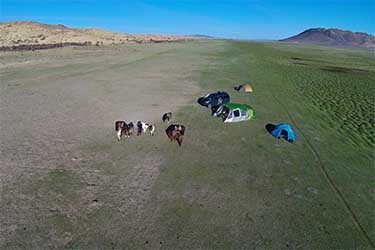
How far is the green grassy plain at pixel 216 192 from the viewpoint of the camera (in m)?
9.05

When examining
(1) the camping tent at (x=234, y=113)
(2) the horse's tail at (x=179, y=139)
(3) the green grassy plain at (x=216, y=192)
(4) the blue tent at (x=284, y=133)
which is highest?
(1) the camping tent at (x=234, y=113)

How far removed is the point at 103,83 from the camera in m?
32.6

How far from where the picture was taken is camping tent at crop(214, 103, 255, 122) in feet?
65.3

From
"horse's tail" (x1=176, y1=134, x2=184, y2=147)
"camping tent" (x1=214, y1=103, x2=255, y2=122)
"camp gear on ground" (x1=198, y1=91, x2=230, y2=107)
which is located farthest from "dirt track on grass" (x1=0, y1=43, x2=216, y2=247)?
"camping tent" (x1=214, y1=103, x2=255, y2=122)

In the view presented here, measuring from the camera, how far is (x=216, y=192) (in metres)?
11.5

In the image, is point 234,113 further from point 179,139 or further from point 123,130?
point 123,130

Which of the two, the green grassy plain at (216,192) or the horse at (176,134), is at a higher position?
the horse at (176,134)

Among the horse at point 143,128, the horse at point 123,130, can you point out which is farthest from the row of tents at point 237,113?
the horse at point 123,130

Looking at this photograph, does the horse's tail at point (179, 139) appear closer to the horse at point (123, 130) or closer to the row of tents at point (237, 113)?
the horse at point (123, 130)

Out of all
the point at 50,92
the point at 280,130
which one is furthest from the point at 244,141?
the point at 50,92

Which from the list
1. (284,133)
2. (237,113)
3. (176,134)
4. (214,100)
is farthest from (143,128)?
(284,133)

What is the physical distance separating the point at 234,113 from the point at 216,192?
31.7 feet

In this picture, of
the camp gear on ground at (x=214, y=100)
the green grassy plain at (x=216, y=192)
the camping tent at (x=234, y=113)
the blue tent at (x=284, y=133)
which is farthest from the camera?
the camp gear on ground at (x=214, y=100)

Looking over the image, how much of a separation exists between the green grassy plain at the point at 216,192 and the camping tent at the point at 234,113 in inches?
30.2
